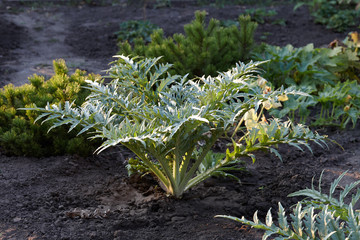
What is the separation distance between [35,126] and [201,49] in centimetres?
226

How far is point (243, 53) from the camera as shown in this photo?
5.38m

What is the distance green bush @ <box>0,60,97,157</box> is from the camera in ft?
11.9

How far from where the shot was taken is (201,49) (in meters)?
5.11

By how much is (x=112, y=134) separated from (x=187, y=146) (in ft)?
2.03

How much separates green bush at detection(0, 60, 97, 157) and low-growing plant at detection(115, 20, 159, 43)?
12.8 feet

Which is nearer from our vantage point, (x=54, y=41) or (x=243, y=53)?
(x=243, y=53)

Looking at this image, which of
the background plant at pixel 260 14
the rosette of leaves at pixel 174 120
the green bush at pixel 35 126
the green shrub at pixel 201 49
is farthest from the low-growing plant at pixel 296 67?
the background plant at pixel 260 14

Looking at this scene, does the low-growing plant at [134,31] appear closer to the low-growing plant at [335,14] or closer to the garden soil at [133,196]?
the low-growing plant at [335,14]

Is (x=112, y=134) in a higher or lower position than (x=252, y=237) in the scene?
higher

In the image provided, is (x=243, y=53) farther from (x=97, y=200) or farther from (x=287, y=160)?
(x=97, y=200)

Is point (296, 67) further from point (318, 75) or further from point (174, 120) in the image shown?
point (174, 120)

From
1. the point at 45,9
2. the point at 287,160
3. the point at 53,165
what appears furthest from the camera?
the point at 45,9

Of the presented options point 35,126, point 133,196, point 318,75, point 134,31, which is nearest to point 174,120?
point 133,196

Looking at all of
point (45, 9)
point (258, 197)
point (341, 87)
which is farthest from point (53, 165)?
point (45, 9)
